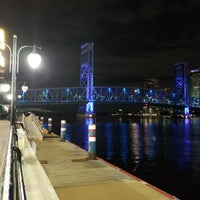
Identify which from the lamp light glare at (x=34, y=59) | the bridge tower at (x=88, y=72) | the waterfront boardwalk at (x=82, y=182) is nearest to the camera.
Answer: the waterfront boardwalk at (x=82, y=182)

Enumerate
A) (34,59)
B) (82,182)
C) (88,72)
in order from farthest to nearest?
(88,72)
(34,59)
(82,182)

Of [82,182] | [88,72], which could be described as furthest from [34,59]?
[88,72]

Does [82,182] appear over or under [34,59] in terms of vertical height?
under

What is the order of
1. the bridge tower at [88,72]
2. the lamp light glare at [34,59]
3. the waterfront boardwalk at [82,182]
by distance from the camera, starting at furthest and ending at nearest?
the bridge tower at [88,72] < the lamp light glare at [34,59] < the waterfront boardwalk at [82,182]

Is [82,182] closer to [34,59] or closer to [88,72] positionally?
[34,59]

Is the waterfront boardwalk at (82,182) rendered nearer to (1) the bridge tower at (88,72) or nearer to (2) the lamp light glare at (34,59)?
(2) the lamp light glare at (34,59)

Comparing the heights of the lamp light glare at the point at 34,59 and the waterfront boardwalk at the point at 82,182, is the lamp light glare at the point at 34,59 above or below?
above

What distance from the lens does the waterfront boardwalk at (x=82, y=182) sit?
6.66m

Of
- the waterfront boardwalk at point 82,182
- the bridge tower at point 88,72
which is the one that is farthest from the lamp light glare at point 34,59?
the bridge tower at point 88,72

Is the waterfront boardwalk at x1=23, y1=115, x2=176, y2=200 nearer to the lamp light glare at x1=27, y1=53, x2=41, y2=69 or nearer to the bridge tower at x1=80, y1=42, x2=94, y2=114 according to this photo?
the lamp light glare at x1=27, y1=53, x2=41, y2=69

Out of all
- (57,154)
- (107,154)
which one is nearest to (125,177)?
(57,154)

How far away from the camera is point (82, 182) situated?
8.33 meters

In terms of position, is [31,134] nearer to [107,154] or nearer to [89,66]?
[107,154]

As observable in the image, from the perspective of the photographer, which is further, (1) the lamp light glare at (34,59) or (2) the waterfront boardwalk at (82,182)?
(1) the lamp light glare at (34,59)
